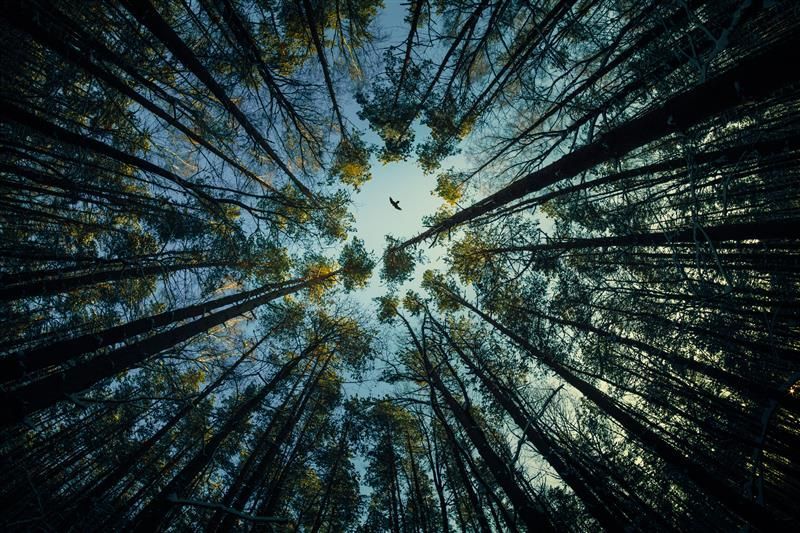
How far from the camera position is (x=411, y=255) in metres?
11.5

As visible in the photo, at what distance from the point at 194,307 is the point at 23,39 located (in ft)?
15.1

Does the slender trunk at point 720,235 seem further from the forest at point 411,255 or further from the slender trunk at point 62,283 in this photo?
the slender trunk at point 62,283

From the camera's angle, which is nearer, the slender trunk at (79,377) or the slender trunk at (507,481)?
the slender trunk at (79,377)

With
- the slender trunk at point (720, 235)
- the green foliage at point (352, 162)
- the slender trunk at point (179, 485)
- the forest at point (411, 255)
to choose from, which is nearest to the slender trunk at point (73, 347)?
the forest at point (411, 255)

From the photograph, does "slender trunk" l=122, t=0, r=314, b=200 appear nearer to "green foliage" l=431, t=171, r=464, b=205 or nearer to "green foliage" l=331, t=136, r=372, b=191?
"green foliage" l=331, t=136, r=372, b=191

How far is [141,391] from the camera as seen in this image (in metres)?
8.55

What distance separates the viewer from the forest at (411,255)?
3623 millimetres

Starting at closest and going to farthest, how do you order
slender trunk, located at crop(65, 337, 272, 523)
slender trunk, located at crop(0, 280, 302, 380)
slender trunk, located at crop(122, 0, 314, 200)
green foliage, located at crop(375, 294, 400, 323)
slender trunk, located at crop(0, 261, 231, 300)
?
1. slender trunk, located at crop(0, 280, 302, 380)
2. slender trunk, located at crop(122, 0, 314, 200)
3. slender trunk, located at crop(0, 261, 231, 300)
4. slender trunk, located at crop(65, 337, 272, 523)
5. green foliage, located at crop(375, 294, 400, 323)

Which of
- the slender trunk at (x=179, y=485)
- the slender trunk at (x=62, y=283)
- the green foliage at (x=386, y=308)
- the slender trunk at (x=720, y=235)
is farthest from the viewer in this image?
the green foliage at (x=386, y=308)

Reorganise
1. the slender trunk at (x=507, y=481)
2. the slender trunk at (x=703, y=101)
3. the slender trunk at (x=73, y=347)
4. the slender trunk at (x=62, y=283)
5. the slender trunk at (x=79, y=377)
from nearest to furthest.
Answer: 1. the slender trunk at (x=703, y=101)
2. the slender trunk at (x=79, y=377)
3. the slender trunk at (x=507, y=481)
4. the slender trunk at (x=73, y=347)
5. the slender trunk at (x=62, y=283)

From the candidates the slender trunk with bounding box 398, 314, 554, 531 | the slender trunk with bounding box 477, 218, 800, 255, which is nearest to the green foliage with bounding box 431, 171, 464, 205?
the slender trunk with bounding box 477, 218, 800, 255

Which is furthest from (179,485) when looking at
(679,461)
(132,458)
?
(679,461)

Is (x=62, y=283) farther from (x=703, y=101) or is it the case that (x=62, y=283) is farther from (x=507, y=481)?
(x=703, y=101)

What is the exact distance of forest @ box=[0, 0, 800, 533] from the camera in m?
3.62
